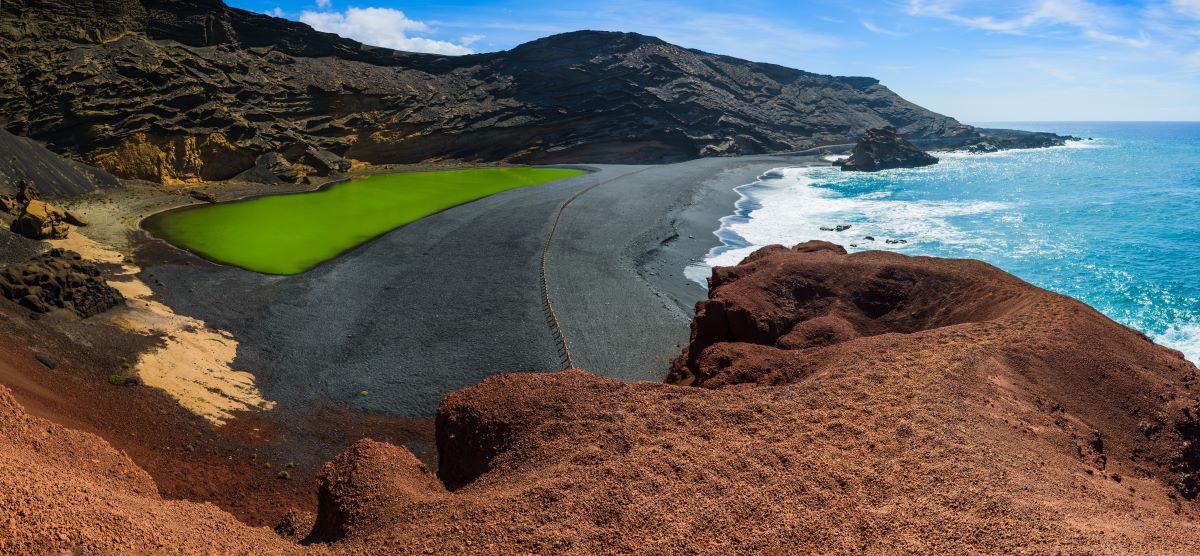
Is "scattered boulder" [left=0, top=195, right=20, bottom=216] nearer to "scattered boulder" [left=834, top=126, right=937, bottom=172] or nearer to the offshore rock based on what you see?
the offshore rock

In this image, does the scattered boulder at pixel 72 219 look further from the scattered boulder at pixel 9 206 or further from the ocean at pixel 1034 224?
the ocean at pixel 1034 224

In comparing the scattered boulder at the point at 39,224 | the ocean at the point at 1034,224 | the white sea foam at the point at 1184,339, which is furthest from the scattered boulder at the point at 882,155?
the scattered boulder at the point at 39,224

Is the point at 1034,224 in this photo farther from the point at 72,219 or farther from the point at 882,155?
the point at 72,219

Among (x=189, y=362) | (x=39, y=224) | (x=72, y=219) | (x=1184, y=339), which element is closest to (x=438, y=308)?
(x=189, y=362)

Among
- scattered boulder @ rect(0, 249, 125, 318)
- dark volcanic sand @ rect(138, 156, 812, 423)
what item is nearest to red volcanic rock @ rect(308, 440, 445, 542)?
dark volcanic sand @ rect(138, 156, 812, 423)

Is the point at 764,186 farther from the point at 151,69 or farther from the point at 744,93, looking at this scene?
the point at 151,69

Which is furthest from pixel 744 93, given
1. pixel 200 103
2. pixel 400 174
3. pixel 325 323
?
pixel 325 323
